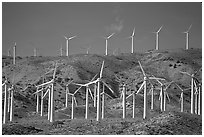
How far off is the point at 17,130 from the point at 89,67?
5125 inches

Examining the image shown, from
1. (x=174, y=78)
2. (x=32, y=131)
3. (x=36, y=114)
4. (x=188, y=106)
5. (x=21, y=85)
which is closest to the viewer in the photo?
(x=32, y=131)

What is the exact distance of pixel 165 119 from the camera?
7244 centimetres

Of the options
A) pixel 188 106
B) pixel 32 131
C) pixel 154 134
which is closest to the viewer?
pixel 154 134

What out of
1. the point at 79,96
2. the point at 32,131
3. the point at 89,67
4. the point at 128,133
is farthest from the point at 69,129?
the point at 89,67

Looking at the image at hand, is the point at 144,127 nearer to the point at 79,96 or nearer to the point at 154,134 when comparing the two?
the point at 154,134

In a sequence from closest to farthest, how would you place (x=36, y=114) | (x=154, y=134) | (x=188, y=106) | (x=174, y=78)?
(x=154, y=134), (x=36, y=114), (x=188, y=106), (x=174, y=78)

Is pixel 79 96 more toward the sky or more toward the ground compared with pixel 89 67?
more toward the ground

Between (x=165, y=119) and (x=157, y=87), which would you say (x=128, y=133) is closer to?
(x=165, y=119)

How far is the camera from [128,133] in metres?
66.7

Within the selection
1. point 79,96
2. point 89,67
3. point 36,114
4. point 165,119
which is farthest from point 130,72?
point 165,119

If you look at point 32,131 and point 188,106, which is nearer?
point 32,131

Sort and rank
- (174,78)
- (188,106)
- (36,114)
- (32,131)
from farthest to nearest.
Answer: (174,78)
(188,106)
(36,114)
(32,131)

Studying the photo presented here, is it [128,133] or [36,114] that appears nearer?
[128,133]

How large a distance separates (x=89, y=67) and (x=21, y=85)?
3954 cm
